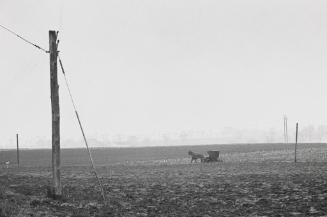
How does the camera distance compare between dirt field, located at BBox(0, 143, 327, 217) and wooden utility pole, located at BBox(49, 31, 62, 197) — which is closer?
dirt field, located at BBox(0, 143, 327, 217)

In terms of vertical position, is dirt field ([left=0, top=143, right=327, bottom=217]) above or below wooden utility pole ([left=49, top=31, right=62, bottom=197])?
below

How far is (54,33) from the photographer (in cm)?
1612

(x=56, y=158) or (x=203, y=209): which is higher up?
(x=56, y=158)

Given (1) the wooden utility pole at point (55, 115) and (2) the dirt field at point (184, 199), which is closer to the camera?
(2) the dirt field at point (184, 199)

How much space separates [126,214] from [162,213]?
1045 mm

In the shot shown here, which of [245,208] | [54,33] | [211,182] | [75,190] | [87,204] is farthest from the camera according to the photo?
[211,182]

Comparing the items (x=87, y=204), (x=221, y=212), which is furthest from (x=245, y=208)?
(x=87, y=204)

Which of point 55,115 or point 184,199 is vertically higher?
point 55,115

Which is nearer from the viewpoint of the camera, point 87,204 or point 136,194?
point 87,204

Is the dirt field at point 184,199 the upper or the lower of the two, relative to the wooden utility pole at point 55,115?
lower

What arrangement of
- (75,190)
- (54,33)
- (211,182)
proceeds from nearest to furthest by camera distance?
1. (54,33)
2. (75,190)
3. (211,182)

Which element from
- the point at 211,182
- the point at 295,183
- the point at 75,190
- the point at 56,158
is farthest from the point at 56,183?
the point at 295,183

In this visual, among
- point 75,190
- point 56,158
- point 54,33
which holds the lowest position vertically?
point 75,190

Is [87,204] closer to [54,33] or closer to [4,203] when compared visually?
[4,203]
